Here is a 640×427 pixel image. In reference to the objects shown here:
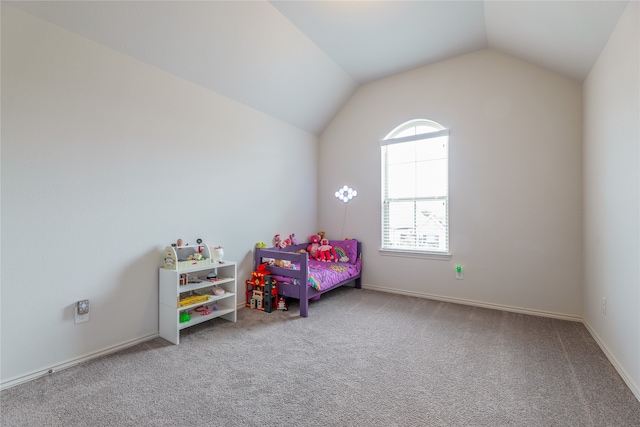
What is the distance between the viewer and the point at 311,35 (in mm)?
2965

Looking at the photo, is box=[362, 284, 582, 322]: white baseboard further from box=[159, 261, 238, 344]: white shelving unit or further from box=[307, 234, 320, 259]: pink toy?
box=[159, 261, 238, 344]: white shelving unit

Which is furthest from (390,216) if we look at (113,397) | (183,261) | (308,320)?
(113,397)

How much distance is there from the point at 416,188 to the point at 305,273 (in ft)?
6.16

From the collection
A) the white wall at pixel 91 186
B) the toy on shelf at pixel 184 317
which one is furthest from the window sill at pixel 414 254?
the toy on shelf at pixel 184 317

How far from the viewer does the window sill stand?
346cm

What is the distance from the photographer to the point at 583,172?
8.93 feet

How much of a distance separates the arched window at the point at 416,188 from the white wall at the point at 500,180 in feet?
0.36

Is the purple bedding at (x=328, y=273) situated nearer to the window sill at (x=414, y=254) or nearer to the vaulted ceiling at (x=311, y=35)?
the window sill at (x=414, y=254)

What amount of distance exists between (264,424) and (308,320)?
1.43m

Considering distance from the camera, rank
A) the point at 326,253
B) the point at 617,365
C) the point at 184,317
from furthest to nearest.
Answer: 1. the point at 326,253
2. the point at 184,317
3. the point at 617,365

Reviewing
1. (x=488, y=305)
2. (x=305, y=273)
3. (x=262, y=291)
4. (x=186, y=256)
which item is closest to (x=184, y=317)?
(x=186, y=256)

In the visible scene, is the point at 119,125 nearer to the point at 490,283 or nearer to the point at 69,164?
the point at 69,164

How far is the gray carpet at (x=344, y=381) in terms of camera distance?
4.87ft

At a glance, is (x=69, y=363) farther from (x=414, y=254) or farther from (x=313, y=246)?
(x=414, y=254)
